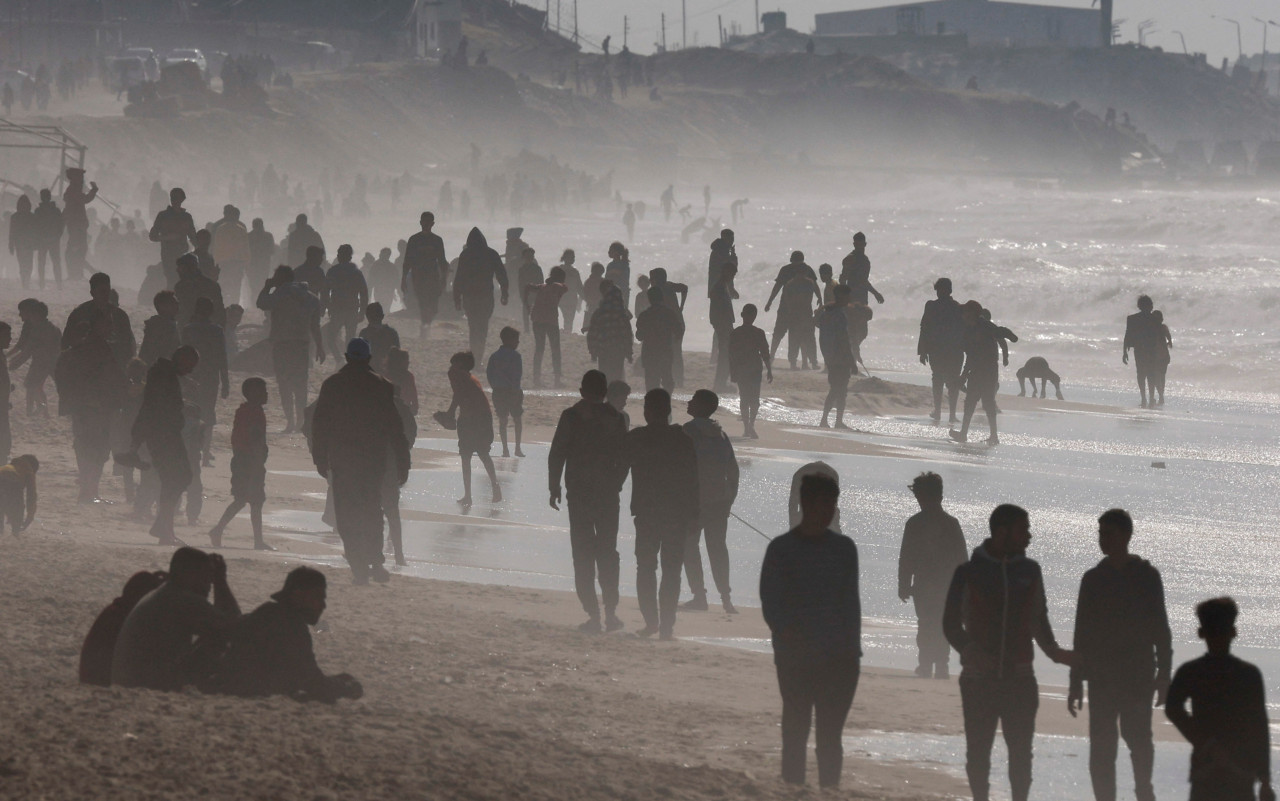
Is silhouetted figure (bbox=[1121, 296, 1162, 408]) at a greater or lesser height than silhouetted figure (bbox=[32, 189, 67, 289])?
lesser

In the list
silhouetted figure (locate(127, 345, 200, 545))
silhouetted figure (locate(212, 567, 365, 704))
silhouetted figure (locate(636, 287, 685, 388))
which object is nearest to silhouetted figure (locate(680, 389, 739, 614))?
silhouetted figure (locate(127, 345, 200, 545))

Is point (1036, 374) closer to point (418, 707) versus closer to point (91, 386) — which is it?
point (91, 386)

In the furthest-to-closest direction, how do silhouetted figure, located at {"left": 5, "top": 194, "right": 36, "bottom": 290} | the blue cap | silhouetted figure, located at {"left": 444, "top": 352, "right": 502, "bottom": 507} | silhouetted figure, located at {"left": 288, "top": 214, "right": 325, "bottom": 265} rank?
silhouetted figure, located at {"left": 5, "top": 194, "right": 36, "bottom": 290}, silhouetted figure, located at {"left": 288, "top": 214, "right": 325, "bottom": 265}, silhouetted figure, located at {"left": 444, "top": 352, "right": 502, "bottom": 507}, the blue cap

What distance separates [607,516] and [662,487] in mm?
412

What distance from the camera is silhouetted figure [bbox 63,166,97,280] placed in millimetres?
21734

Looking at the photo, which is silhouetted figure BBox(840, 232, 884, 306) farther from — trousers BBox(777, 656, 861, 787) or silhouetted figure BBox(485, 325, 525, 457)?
trousers BBox(777, 656, 861, 787)

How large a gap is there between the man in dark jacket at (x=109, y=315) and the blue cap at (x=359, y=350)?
292 cm

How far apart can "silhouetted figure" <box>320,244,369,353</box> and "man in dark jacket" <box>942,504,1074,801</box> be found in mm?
11045

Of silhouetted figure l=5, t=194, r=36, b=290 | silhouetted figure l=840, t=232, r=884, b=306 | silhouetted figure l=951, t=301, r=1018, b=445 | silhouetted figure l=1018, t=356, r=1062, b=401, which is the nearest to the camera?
silhouetted figure l=951, t=301, r=1018, b=445

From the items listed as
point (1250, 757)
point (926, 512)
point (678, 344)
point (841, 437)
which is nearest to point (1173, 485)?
point (841, 437)

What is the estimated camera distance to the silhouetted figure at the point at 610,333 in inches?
647

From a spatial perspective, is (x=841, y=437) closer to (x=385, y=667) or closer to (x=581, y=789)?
(x=385, y=667)

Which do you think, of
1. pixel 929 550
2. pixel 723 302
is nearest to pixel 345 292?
pixel 723 302

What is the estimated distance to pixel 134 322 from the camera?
1888 centimetres
